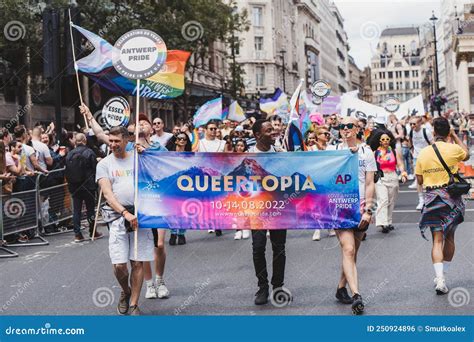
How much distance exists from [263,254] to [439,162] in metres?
2.00

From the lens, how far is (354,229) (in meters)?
7.22

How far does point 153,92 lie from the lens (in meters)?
10.3

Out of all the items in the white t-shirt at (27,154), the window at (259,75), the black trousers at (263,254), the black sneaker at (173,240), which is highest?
the window at (259,75)

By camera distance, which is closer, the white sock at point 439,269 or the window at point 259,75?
the white sock at point 439,269

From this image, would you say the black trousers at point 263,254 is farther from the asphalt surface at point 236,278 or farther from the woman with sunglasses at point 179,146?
the woman with sunglasses at point 179,146

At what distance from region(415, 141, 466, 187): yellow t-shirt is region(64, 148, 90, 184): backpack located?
6825mm

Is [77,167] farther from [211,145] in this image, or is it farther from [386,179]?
[386,179]

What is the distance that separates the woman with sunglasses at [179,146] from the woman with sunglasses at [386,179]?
3112 millimetres

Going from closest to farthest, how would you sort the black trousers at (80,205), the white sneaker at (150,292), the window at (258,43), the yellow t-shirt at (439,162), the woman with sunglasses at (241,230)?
the yellow t-shirt at (439,162) < the white sneaker at (150,292) < the woman with sunglasses at (241,230) < the black trousers at (80,205) < the window at (258,43)

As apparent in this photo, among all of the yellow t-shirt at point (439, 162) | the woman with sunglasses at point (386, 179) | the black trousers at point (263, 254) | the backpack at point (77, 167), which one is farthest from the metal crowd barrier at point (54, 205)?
the yellow t-shirt at point (439, 162)

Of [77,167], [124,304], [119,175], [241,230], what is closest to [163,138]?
[241,230]

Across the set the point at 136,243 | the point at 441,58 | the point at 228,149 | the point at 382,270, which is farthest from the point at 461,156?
the point at 441,58

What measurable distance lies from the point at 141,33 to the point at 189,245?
16.2 feet

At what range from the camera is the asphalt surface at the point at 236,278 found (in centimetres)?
716
